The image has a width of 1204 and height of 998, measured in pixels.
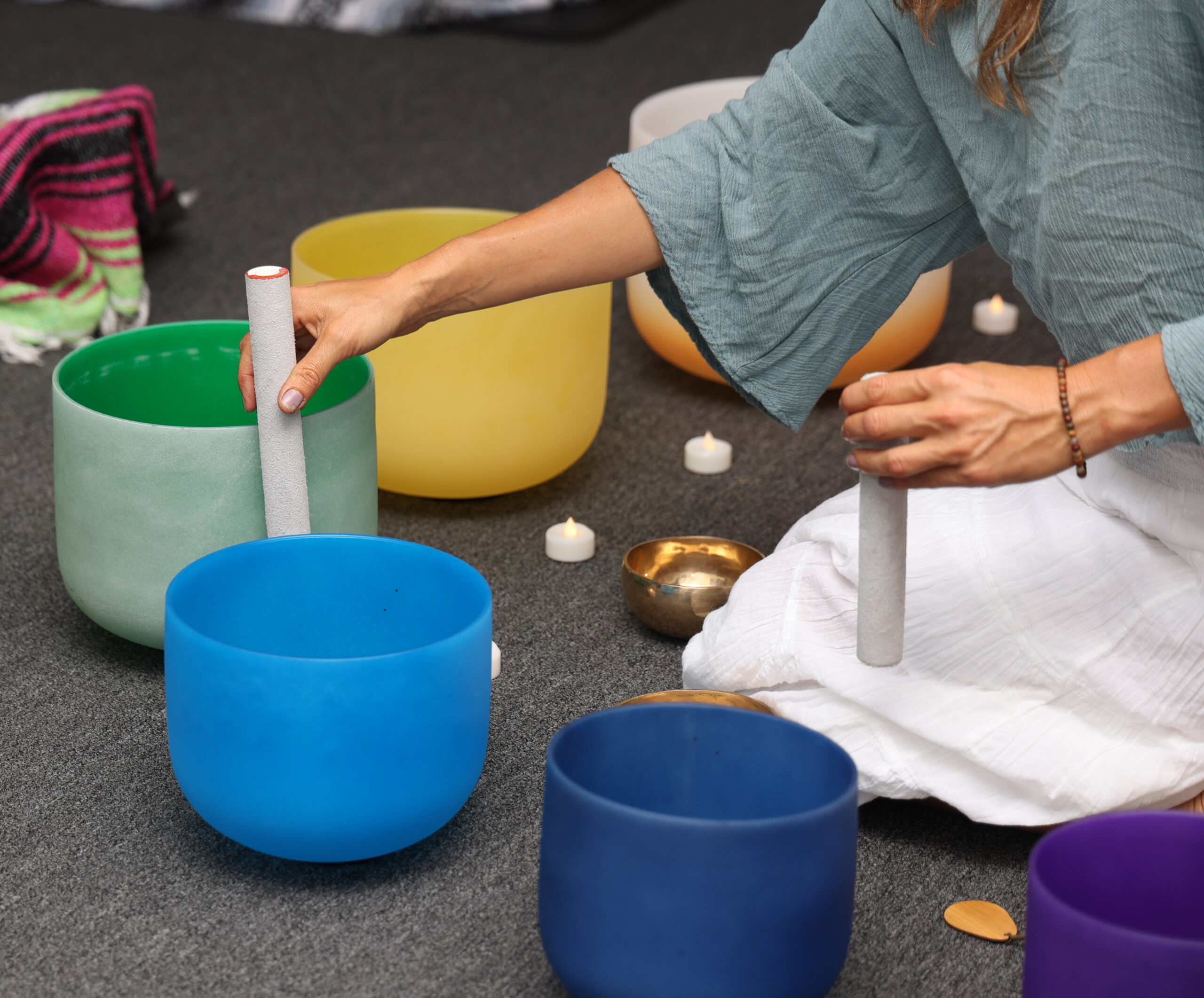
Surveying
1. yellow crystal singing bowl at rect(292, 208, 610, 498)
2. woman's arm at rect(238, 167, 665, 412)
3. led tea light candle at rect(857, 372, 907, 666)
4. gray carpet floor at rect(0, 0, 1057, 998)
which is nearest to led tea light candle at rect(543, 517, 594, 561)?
gray carpet floor at rect(0, 0, 1057, 998)

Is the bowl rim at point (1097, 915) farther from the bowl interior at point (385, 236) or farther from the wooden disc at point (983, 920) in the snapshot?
the bowl interior at point (385, 236)

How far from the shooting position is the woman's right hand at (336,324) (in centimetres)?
107

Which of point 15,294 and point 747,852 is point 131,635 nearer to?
point 747,852

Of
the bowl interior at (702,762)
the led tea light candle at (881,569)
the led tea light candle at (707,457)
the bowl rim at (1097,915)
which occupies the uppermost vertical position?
the led tea light candle at (881,569)

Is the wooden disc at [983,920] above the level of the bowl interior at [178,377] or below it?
below

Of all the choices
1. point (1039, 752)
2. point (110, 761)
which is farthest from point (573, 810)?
point (110, 761)

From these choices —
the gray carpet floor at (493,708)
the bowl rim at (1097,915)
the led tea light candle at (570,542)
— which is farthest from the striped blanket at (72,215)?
the bowl rim at (1097,915)

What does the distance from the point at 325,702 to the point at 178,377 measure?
581 mm

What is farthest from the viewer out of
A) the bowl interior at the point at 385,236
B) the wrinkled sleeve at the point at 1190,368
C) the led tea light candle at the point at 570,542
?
the bowl interior at the point at 385,236

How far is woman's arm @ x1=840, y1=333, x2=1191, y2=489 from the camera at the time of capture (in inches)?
33.1

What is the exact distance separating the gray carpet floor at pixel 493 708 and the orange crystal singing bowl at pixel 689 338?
53 mm

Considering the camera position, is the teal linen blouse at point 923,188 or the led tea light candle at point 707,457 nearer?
the teal linen blouse at point 923,188

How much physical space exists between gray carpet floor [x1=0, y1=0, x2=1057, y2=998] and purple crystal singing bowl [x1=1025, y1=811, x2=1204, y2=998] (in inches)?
5.7

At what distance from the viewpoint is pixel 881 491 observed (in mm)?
891
